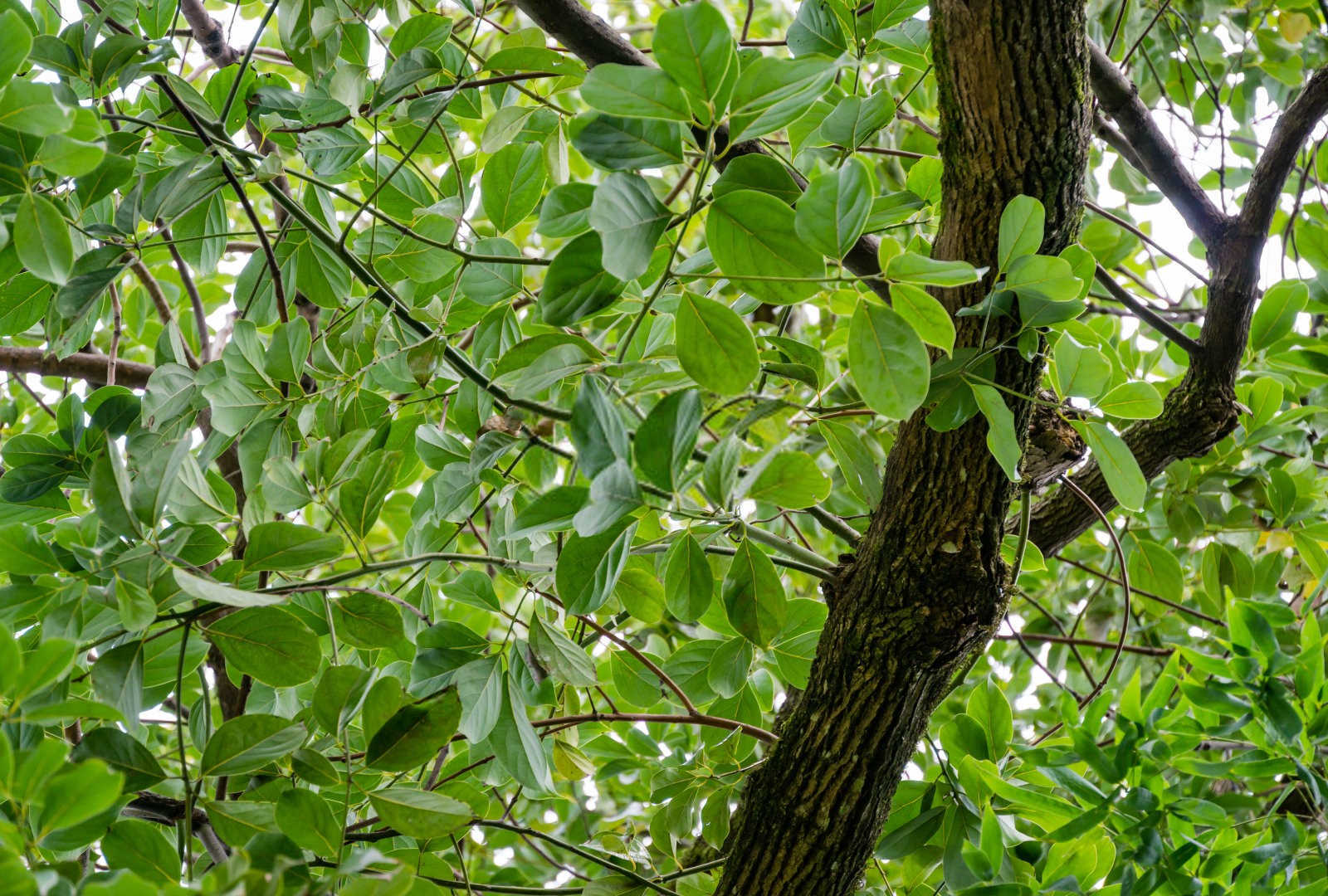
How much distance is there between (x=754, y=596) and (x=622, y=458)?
0.21m

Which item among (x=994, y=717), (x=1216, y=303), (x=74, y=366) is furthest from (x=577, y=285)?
(x=74, y=366)

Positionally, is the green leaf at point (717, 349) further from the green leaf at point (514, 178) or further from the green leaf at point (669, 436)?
the green leaf at point (514, 178)

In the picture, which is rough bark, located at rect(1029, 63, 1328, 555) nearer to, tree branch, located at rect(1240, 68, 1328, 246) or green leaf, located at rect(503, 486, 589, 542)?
tree branch, located at rect(1240, 68, 1328, 246)

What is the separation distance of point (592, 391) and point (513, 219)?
0.36 meters

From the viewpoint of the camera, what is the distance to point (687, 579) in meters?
0.66

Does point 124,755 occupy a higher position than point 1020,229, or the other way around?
point 1020,229

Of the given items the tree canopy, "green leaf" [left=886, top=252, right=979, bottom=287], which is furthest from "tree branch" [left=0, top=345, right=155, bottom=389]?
"green leaf" [left=886, top=252, right=979, bottom=287]

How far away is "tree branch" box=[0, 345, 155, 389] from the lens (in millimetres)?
1319

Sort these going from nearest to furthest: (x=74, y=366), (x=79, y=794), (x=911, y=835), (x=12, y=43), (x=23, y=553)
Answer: (x=79, y=794)
(x=12, y=43)
(x=23, y=553)
(x=911, y=835)
(x=74, y=366)

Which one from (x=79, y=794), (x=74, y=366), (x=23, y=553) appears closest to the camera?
(x=79, y=794)

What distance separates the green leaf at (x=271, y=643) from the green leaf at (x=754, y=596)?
11.3 inches

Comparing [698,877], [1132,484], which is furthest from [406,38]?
[698,877]

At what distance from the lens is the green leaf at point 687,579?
2.13ft

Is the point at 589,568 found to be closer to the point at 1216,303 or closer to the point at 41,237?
the point at 41,237
